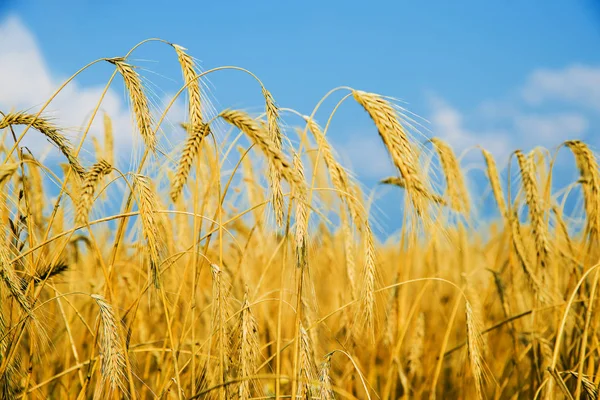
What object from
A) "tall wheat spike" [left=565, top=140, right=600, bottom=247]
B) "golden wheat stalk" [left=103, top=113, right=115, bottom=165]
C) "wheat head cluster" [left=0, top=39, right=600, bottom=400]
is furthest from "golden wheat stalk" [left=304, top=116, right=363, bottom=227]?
"golden wheat stalk" [left=103, top=113, right=115, bottom=165]

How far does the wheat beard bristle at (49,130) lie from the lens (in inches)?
77.2

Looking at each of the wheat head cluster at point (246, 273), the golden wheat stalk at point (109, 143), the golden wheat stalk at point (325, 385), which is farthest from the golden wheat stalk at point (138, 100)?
the golden wheat stalk at point (109, 143)

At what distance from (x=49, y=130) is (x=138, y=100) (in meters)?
0.35

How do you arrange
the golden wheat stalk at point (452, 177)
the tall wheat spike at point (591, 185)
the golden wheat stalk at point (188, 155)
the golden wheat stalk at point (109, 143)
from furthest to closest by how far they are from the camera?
the golden wheat stalk at point (109, 143) < the golden wheat stalk at point (452, 177) < the tall wheat spike at point (591, 185) < the golden wheat stalk at point (188, 155)

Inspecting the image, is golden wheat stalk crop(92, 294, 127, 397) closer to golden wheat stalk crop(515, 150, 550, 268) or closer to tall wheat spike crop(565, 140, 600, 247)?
golden wheat stalk crop(515, 150, 550, 268)

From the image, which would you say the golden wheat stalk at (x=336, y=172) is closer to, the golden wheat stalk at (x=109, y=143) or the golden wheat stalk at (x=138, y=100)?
the golden wheat stalk at (x=138, y=100)

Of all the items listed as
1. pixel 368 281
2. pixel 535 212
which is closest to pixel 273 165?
pixel 368 281

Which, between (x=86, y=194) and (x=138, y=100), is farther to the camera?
(x=138, y=100)

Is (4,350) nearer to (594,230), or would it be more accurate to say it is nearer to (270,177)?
(270,177)

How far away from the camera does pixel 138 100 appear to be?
1977 mm

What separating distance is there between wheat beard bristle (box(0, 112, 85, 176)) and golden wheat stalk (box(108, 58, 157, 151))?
0.90 ft

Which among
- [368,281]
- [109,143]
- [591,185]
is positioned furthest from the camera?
[109,143]

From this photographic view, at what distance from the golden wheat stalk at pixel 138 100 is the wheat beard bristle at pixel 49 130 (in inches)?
10.7

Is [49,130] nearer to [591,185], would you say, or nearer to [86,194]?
[86,194]
